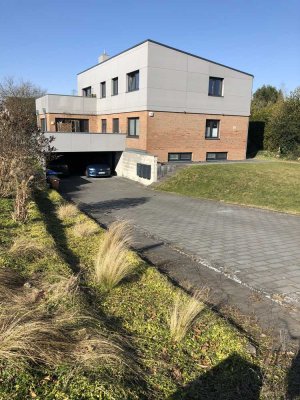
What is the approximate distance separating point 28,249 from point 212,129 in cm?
2248

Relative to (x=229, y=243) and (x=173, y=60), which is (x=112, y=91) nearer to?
(x=173, y=60)

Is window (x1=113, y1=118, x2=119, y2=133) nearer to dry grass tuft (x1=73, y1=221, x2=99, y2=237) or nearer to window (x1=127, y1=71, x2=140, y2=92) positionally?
window (x1=127, y1=71, x2=140, y2=92)

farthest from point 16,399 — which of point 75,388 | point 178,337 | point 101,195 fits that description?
point 101,195

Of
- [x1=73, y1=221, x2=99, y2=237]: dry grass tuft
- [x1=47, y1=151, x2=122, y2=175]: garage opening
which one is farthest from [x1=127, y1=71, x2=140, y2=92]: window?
[x1=73, y1=221, x2=99, y2=237]: dry grass tuft

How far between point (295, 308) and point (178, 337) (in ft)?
8.53

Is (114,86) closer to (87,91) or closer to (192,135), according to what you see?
(87,91)

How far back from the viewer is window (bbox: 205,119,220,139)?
87.4ft

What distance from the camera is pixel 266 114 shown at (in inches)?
1328

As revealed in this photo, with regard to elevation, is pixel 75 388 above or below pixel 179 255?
above

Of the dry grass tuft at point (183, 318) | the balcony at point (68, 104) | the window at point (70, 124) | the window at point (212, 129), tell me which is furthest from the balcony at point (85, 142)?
the dry grass tuft at point (183, 318)

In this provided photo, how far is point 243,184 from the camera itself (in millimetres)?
18156

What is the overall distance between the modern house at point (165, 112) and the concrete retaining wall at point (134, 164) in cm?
6

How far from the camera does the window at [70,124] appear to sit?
105ft

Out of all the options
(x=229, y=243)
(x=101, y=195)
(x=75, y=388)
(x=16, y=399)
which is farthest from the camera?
(x=101, y=195)
